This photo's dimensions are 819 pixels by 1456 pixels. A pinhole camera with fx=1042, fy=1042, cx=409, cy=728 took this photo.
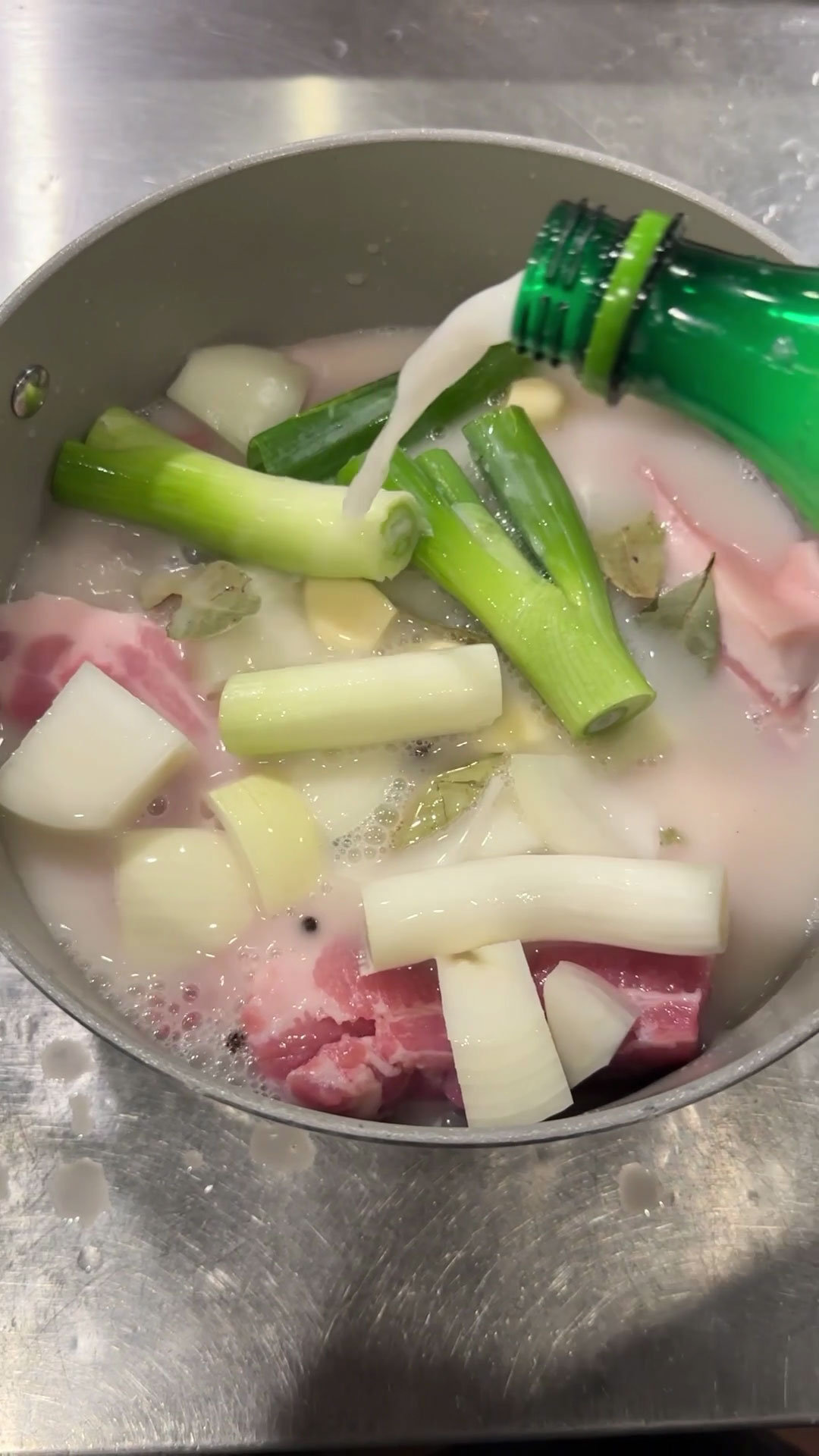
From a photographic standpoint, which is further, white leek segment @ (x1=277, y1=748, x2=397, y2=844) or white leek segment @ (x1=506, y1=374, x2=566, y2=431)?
white leek segment @ (x1=506, y1=374, x2=566, y2=431)

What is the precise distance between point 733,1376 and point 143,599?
1.88 ft

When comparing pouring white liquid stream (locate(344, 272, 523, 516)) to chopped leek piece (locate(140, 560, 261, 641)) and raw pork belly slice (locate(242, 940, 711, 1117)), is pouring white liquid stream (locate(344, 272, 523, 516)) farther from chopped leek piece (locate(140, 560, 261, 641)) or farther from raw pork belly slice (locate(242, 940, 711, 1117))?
raw pork belly slice (locate(242, 940, 711, 1117))

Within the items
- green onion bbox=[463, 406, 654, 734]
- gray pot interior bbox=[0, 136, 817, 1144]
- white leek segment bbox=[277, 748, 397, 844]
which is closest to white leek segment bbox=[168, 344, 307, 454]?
gray pot interior bbox=[0, 136, 817, 1144]

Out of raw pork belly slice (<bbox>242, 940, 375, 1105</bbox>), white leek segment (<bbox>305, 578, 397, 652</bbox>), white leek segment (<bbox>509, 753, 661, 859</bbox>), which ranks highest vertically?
white leek segment (<bbox>305, 578, 397, 652</bbox>)

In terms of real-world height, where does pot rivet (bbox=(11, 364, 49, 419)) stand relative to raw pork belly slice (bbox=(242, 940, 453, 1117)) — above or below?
above

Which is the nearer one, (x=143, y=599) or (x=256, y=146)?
(x=143, y=599)

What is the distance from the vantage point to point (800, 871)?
2.04ft

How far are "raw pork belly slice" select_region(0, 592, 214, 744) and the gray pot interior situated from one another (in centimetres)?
7

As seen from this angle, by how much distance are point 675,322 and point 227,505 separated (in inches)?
12.5

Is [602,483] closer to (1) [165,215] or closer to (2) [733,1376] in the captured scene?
(1) [165,215]

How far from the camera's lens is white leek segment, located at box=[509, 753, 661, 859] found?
591 millimetres

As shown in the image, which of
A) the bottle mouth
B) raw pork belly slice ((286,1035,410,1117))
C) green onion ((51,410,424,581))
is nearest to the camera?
the bottle mouth

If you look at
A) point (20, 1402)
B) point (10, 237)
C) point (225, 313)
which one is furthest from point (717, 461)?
point (20, 1402)

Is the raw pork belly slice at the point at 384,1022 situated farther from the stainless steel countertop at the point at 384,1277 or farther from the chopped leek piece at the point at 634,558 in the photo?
the chopped leek piece at the point at 634,558
